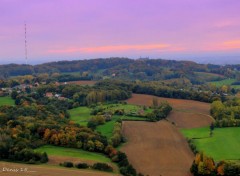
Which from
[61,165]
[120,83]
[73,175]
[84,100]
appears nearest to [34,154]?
[61,165]

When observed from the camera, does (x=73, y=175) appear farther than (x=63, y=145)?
No

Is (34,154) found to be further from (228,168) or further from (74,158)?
(228,168)

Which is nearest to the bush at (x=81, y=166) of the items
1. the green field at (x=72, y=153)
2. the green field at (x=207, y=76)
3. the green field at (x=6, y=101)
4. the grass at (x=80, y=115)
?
the green field at (x=72, y=153)

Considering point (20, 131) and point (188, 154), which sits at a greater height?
point (20, 131)

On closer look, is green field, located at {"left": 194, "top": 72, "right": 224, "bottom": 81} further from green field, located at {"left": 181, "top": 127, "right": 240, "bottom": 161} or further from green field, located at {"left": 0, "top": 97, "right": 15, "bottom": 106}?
green field, located at {"left": 181, "top": 127, "right": 240, "bottom": 161}

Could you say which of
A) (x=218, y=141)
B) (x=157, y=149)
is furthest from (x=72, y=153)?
(x=218, y=141)

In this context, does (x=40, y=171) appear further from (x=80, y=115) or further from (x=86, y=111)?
(x=86, y=111)

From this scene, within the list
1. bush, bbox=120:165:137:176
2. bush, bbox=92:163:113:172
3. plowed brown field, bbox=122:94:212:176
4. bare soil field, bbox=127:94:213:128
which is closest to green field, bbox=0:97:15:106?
bare soil field, bbox=127:94:213:128
